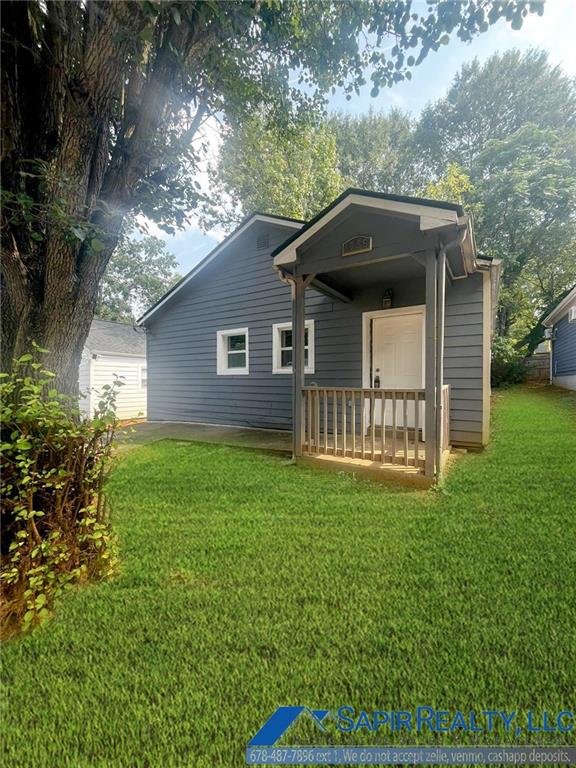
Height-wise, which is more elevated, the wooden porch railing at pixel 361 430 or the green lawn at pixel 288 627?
the wooden porch railing at pixel 361 430

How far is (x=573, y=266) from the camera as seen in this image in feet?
60.3

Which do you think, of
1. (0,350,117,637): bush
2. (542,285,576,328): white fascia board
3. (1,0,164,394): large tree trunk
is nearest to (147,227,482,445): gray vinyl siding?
(1,0,164,394): large tree trunk

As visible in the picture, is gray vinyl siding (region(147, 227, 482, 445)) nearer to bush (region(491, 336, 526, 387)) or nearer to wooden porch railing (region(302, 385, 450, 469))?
wooden porch railing (region(302, 385, 450, 469))

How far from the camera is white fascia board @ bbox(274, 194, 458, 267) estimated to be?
139 inches

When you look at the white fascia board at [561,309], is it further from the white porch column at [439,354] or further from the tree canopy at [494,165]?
the white porch column at [439,354]

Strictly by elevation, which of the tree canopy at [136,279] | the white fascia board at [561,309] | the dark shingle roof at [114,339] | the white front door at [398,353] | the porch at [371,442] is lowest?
the porch at [371,442]

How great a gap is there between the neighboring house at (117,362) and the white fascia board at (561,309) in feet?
51.7

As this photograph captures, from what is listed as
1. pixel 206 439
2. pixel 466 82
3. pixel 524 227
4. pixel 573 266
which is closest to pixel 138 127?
pixel 206 439

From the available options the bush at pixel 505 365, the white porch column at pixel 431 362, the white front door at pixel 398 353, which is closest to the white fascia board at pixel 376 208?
the white porch column at pixel 431 362

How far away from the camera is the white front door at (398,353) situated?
19.0ft

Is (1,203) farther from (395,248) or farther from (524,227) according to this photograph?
(524,227)

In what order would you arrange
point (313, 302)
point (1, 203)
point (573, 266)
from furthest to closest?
1. point (573, 266)
2. point (313, 302)
3. point (1, 203)

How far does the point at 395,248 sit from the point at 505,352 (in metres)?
12.8

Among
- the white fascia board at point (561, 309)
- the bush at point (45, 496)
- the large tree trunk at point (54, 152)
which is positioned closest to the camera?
the bush at point (45, 496)
